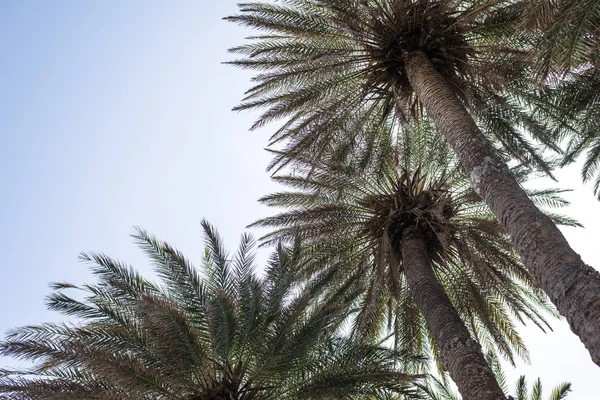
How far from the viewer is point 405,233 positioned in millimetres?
10273

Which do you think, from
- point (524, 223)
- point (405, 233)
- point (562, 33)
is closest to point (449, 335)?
point (524, 223)

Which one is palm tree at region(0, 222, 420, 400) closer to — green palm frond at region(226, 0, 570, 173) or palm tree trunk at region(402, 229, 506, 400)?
palm tree trunk at region(402, 229, 506, 400)

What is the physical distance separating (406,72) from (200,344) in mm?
5170

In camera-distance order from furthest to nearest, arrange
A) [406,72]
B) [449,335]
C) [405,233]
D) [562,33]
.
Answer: [405,233] < [406,72] < [449,335] < [562,33]

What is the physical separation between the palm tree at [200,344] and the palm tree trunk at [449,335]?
0.68m

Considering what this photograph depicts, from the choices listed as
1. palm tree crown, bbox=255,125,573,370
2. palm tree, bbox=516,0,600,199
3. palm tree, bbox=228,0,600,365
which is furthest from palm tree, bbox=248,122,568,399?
palm tree, bbox=516,0,600,199

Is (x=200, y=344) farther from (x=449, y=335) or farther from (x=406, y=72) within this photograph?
(x=406, y=72)

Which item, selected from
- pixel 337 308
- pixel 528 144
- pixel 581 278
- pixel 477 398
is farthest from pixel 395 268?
pixel 581 278

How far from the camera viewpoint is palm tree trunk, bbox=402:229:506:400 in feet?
22.6

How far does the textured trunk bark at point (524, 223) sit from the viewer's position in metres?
4.83

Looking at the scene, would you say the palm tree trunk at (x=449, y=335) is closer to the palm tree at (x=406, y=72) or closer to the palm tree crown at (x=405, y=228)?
the palm tree crown at (x=405, y=228)

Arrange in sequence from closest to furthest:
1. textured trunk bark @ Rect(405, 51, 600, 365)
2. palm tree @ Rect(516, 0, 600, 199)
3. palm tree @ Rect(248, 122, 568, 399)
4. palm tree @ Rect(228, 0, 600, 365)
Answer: textured trunk bark @ Rect(405, 51, 600, 365) < palm tree @ Rect(516, 0, 600, 199) < palm tree @ Rect(228, 0, 600, 365) < palm tree @ Rect(248, 122, 568, 399)

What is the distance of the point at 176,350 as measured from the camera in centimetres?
788

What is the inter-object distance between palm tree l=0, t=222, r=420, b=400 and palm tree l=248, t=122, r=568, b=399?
161 centimetres
